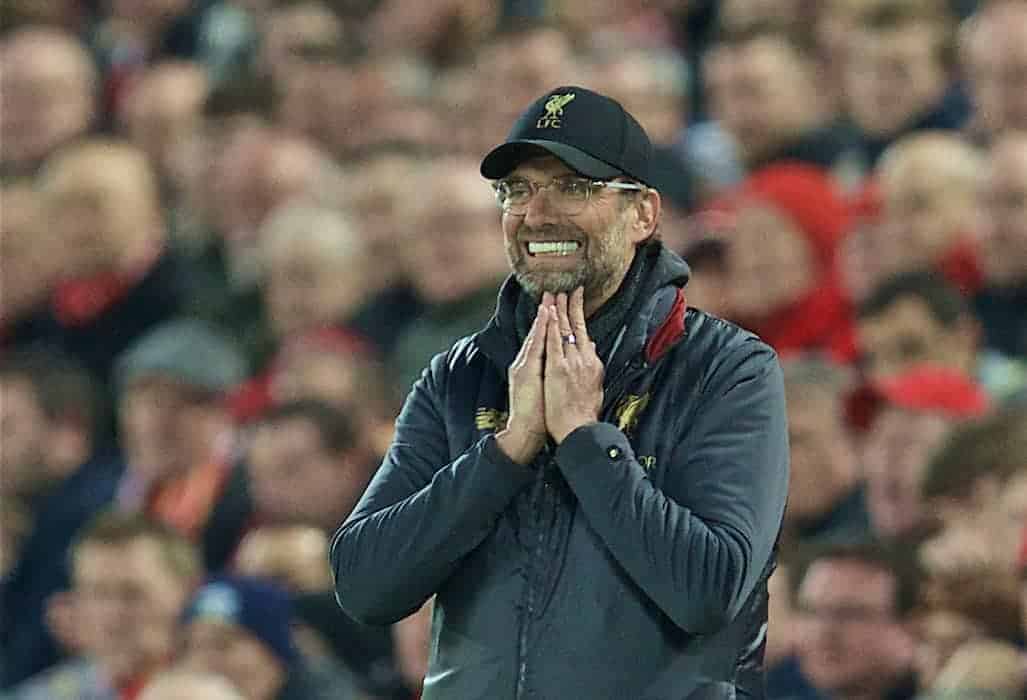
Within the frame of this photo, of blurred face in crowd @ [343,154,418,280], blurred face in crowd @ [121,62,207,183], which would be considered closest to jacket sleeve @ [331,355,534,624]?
blurred face in crowd @ [343,154,418,280]

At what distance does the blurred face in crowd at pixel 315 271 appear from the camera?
8.79 m

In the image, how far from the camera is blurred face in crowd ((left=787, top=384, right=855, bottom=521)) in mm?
7074

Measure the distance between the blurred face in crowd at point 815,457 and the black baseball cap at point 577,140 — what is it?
3366 mm

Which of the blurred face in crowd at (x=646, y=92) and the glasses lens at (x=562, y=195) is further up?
the glasses lens at (x=562, y=195)

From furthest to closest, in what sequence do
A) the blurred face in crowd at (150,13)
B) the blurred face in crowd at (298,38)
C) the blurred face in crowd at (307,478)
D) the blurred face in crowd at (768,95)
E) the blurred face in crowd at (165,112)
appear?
the blurred face in crowd at (150,13) → the blurred face in crowd at (165,112) → the blurred face in crowd at (298,38) → the blurred face in crowd at (768,95) → the blurred face in crowd at (307,478)

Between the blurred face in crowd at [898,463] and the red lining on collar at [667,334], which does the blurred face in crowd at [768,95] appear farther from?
the red lining on collar at [667,334]

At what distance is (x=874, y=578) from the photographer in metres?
6.25

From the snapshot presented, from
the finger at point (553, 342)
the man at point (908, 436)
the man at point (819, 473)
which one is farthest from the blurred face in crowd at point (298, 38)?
the finger at point (553, 342)

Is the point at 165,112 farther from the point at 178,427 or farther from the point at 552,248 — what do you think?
the point at 552,248

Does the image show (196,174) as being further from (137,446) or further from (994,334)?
(994,334)

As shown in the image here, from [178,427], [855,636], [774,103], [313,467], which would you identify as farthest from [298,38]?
[855,636]

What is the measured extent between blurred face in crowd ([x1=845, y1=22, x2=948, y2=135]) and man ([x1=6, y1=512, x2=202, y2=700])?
10.3ft

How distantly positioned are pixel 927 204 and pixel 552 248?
4583 millimetres

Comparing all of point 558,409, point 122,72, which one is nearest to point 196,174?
point 122,72
